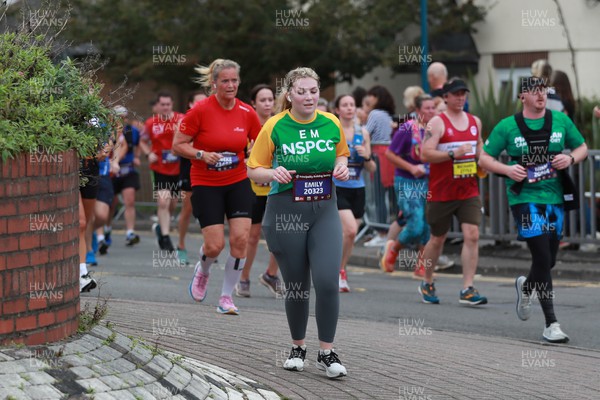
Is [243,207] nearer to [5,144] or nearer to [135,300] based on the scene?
[135,300]

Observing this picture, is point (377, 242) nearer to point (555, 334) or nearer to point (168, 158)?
point (168, 158)

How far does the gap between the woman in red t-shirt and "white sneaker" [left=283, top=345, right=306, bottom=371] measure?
234cm

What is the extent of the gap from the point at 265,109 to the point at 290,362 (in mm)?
4605

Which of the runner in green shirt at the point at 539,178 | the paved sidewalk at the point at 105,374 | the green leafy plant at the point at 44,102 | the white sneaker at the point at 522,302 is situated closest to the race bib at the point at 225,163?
the runner in green shirt at the point at 539,178

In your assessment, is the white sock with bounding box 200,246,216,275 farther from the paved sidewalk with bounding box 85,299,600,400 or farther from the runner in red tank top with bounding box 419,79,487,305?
the runner in red tank top with bounding box 419,79,487,305

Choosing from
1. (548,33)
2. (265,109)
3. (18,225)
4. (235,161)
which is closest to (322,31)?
(548,33)

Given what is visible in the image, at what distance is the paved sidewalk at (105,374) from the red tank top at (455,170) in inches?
204

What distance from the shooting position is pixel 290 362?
7871mm

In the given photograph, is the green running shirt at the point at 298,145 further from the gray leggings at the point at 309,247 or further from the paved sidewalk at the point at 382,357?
the paved sidewalk at the point at 382,357

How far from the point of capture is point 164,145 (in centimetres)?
1689

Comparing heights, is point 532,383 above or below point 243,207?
below

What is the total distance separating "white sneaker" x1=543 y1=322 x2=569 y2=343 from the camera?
9.57 meters

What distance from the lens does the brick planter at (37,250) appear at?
237 inches

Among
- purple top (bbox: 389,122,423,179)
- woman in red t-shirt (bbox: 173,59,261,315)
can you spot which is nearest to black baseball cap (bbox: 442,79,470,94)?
purple top (bbox: 389,122,423,179)
